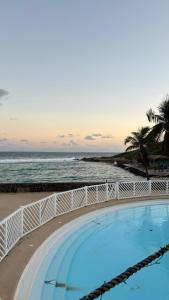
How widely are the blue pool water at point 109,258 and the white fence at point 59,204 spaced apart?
105 centimetres

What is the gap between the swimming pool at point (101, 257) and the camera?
22.0 feet

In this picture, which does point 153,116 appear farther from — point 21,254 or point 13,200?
point 21,254

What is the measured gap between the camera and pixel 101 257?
9.38 metres

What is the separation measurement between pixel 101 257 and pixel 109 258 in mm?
242

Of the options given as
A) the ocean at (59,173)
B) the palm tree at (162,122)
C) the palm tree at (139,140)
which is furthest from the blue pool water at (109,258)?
the ocean at (59,173)

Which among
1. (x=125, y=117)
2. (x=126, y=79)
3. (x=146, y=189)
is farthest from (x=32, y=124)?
(x=146, y=189)

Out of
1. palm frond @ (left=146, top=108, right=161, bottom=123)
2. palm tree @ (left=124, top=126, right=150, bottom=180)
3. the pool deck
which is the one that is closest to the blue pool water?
the pool deck

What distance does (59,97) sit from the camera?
25.6 metres

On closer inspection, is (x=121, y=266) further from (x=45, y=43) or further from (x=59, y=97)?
(x=59, y=97)

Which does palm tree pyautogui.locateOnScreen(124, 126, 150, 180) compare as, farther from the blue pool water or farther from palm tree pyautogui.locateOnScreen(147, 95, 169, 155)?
the blue pool water

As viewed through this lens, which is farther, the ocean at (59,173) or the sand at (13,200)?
the ocean at (59,173)

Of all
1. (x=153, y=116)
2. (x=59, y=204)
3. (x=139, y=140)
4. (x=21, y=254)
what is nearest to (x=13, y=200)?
(x=59, y=204)

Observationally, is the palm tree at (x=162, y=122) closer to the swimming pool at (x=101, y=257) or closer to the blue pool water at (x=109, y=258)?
the swimming pool at (x=101, y=257)

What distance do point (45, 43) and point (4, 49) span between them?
232 cm
